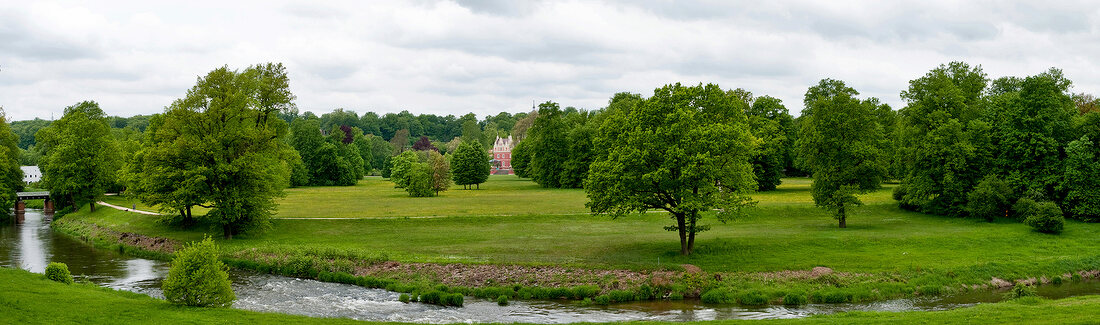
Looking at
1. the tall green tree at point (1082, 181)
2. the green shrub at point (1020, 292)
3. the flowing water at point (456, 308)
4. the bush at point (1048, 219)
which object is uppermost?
the tall green tree at point (1082, 181)

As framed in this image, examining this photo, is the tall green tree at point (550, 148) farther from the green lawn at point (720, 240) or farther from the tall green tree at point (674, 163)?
the tall green tree at point (674, 163)

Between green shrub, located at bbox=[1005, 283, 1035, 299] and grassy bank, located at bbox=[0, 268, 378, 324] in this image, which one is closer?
grassy bank, located at bbox=[0, 268, 378, 324]

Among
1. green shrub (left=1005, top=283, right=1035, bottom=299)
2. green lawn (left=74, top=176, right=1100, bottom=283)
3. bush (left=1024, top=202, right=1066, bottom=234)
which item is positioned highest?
bush (left=1024, top=202, right=1066, bottom=234)

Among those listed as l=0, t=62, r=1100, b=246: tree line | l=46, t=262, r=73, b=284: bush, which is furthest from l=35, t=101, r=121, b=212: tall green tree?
l=46, t=262, r=73, b=284: bush

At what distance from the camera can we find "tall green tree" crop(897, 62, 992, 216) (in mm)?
50875

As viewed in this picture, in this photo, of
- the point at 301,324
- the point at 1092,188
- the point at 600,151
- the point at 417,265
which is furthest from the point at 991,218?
the point at 301,324

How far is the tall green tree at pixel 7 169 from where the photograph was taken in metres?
63.3

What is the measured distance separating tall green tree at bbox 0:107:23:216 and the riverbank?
47.1 metres

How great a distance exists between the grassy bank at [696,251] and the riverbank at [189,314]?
6.77m

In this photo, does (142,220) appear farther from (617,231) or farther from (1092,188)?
(1092,188)

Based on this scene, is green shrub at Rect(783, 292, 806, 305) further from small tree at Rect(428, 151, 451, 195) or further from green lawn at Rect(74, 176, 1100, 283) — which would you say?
small tree at Rect(428, 151, 451, 195)

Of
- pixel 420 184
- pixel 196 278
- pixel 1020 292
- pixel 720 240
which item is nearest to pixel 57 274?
pixel 196 278

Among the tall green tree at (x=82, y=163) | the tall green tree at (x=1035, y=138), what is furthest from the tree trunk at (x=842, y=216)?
the tall green tree at (x=82, y=163)

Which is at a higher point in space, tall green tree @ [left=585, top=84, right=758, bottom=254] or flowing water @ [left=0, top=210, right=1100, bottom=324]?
tall green tree @ [left=585, top=84, right=758, bottom=254]
